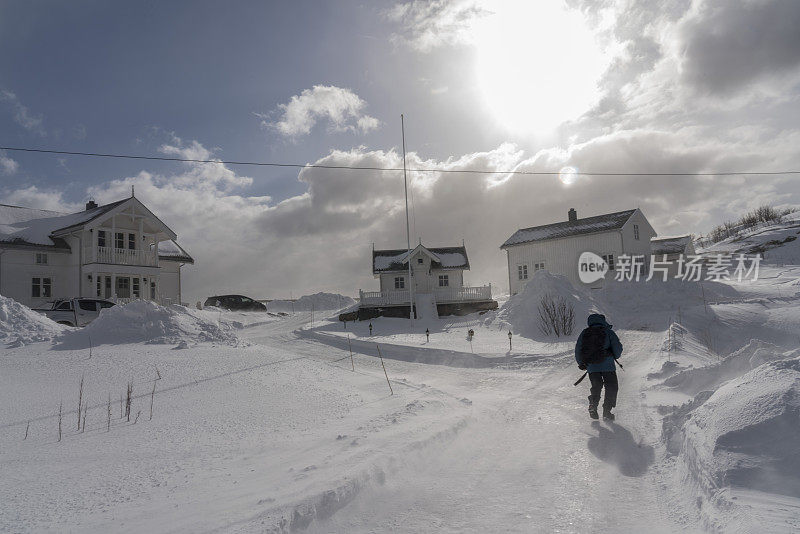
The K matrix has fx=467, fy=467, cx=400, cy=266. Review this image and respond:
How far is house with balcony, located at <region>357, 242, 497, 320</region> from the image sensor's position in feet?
102

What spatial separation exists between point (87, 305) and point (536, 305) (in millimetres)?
20457

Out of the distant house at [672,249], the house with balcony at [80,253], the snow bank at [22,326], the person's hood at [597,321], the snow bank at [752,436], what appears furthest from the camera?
the distant house at [672,249]

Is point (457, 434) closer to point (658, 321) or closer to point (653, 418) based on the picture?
point (653, 418)

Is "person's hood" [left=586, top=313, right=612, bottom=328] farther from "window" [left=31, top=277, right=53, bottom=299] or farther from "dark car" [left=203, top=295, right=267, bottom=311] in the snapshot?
"dark car" [left=203, top=295, right=267, bottom=311]

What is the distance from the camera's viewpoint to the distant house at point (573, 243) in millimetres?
33406

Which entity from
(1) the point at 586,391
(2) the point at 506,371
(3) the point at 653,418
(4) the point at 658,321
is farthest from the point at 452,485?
(4) the point at 658,321

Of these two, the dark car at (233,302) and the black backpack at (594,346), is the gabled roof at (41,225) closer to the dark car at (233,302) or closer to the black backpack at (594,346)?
the dark car at (233,302)

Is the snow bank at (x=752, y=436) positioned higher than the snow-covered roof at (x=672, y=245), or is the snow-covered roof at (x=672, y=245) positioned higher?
the snow-covered roof at (x=672, y=245)

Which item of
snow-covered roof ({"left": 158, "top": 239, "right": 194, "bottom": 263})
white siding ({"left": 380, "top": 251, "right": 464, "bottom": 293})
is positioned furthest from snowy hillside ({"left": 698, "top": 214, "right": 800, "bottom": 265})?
snow-covered roof ({"left": 158, "top": 239, "right": 194, "bottom": 263})

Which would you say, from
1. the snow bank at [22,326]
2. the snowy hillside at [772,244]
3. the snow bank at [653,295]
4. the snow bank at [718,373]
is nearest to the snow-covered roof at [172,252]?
the snow bank at [22,326]

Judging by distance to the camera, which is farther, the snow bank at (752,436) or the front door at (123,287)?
the front door at (123,287)

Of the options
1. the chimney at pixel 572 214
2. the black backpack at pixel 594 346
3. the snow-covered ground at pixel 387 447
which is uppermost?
the chimney at pixel 572 214

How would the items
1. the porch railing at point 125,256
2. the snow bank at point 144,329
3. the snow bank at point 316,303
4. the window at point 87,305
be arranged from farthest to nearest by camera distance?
the snow bank at point 316,303
the porch railing at point 125,256
the window at point 87,305
the snow bank at point 144,329

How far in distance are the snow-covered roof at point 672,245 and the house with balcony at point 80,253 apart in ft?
135
